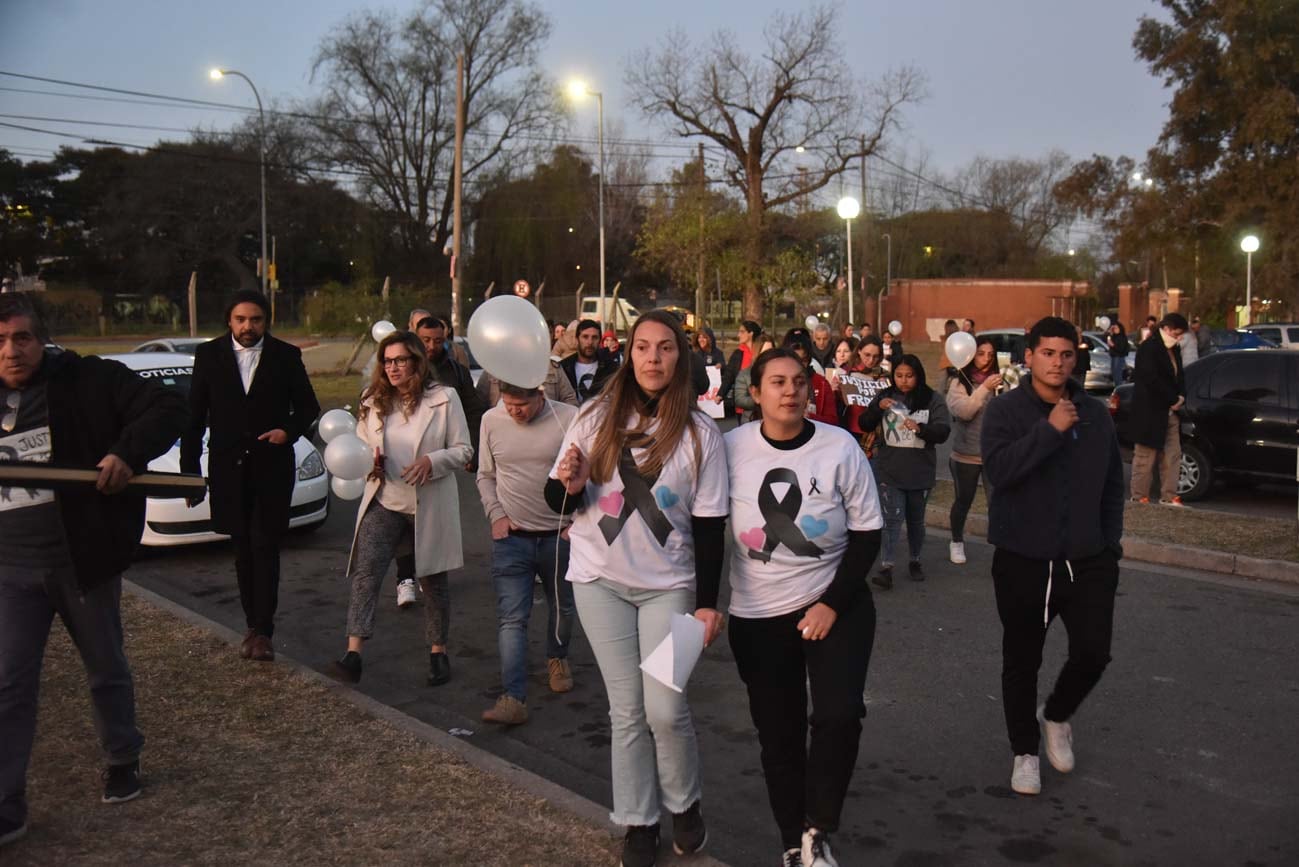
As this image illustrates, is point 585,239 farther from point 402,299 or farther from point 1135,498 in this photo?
point 1135,498

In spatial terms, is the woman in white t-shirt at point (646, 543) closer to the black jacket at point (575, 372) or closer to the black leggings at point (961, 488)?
the black jacket at point (575, 372)

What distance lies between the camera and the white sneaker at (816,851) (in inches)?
146

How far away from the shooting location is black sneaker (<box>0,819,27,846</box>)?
398cm

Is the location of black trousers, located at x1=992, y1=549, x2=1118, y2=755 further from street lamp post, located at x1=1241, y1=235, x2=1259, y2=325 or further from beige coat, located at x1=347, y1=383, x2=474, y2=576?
street lamp post, located at x1=1241, y1=235, x2=1259, y2=325

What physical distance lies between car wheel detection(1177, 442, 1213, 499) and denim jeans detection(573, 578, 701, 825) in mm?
9368

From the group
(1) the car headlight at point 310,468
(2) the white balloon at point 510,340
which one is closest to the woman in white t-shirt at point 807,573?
(2) the white balloon at point 510,340

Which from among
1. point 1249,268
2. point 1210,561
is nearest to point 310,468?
point 1210,561

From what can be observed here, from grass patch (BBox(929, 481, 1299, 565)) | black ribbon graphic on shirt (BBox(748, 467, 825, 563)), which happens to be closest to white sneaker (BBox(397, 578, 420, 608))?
black ribbon graphic on shirt (BBox(748, 467, 825, 563))

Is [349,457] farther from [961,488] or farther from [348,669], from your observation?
[961,488]

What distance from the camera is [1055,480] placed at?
4.50 metres

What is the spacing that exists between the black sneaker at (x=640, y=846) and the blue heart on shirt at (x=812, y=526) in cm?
110

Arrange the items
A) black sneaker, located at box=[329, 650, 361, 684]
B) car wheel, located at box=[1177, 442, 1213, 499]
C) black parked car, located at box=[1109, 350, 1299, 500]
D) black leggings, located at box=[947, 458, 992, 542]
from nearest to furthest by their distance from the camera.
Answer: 1. black sneaker, located at box=[329, 650, 361, 684]
2. black leggings, located at box=[947, 458, 992, 542]
3. black parked car, located at box=[1109, 350, 1299, 500]
4. car wheel, located at box=[1177, 442, 1213, 499]

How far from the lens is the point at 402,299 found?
A: 32062 mm

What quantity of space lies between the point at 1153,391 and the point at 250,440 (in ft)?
27.9
